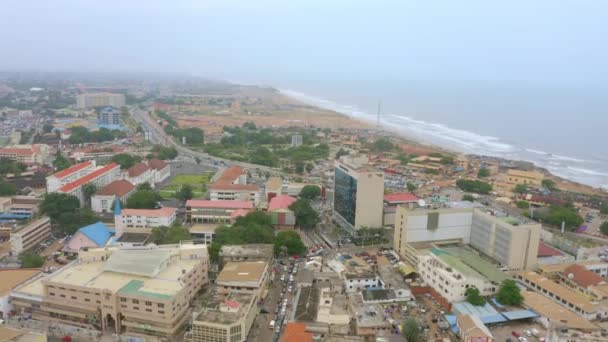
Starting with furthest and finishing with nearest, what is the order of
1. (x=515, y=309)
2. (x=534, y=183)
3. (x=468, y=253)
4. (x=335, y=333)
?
(x=534, y=183) → (x=468, y=253) → (x=515, y=309) → (x=335, y=333)

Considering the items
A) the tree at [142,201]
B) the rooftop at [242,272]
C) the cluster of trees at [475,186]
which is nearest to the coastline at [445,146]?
the cluster of trees at [475,186]

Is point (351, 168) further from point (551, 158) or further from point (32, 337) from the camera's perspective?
point (551, 158)

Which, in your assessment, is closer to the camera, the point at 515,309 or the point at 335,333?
the point at 335,333

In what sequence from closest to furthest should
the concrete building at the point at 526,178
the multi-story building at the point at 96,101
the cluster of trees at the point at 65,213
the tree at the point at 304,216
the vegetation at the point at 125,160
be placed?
the cluster of trees at the point at 65,213 < the tree at the point at 304,216 < the concrete building at the point at 526,178 < the vegetation at the point at 125,160 < the multi-story building at the point at 96,101

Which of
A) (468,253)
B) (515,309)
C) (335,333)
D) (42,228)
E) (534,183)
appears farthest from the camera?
(534,183)

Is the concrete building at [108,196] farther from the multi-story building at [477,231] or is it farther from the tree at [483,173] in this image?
the tree at [483,173]

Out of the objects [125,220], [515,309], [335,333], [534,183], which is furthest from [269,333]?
[534,183]
